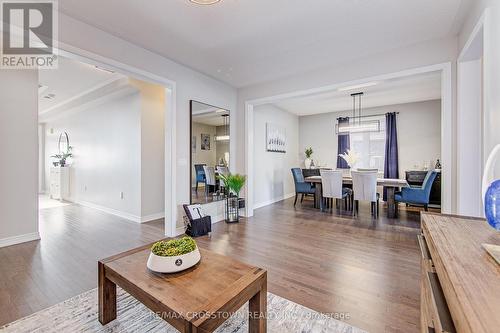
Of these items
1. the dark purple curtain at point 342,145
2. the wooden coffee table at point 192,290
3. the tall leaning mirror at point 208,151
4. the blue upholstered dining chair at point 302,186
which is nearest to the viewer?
the wooden coffee table at point 192,290

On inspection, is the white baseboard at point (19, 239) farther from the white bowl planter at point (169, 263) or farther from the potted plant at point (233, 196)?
the white bowl planter at point (169, 263)

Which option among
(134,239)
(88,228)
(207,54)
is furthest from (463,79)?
(88,228)

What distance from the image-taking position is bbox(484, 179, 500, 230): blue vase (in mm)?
949

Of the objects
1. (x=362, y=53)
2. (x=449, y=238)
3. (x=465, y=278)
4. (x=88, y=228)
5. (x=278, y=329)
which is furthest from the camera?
(x=88, y=228)

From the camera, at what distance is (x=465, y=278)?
0.69 meters

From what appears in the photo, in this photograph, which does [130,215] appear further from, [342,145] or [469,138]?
[342,145]

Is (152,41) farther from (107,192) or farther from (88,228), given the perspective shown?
(107,192)

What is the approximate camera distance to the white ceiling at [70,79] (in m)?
3.70

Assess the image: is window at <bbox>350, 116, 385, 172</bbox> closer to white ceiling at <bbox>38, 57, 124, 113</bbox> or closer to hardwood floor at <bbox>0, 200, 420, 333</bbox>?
hardwood floor at <bbox>0, 200, 420, 333</bbox>

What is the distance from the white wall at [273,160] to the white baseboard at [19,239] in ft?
13.1

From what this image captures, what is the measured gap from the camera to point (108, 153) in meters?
5.08

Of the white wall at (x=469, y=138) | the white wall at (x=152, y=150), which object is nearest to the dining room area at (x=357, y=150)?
the white wall at (x=469, y=138)

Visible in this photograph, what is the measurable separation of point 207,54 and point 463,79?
3.28m

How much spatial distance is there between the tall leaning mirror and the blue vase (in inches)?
139
